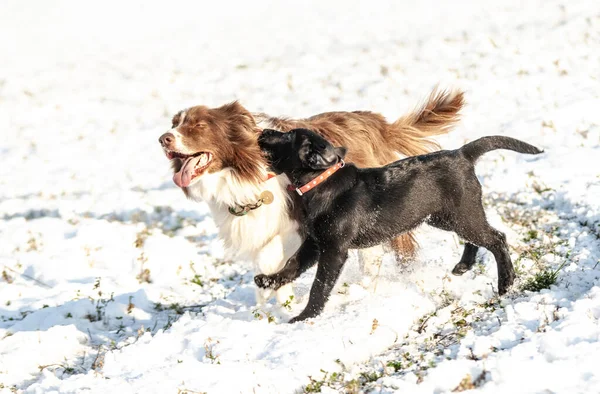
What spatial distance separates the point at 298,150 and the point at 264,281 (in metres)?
0.91

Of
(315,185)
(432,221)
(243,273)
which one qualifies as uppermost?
(315,185)

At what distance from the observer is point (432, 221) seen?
15.2ft

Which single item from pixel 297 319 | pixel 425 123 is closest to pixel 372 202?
pixel 297 319

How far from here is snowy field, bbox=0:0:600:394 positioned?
3535 millimetres

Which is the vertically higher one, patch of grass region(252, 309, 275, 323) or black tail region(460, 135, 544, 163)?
black tail region(460, 135, 544, 163)

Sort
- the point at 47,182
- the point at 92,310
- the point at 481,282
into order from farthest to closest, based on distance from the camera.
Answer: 1. the point at 47,182
2. the point at 92,310
3. the point at 481,282

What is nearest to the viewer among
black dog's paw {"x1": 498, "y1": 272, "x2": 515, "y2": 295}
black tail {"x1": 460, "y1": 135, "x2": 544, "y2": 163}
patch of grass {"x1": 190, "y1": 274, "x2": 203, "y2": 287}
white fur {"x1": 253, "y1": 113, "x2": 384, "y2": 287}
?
black dog's paw {"x1": 498, "y1": 272, "x2": 515, "y2": 295}

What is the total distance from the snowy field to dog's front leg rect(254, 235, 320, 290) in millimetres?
199

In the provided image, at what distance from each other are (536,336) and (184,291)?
Result: 3359mm

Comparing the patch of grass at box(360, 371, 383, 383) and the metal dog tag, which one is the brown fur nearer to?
the metal dog tag

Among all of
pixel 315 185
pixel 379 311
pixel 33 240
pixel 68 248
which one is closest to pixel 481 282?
pixel 379 311

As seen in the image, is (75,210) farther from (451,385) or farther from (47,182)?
(451,385)

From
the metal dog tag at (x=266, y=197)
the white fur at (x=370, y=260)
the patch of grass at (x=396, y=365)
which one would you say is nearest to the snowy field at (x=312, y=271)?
the patch of grass at (x=396, y=365)

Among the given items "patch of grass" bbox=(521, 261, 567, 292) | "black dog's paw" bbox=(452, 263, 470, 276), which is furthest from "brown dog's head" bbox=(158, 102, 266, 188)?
"patch of grass" bbox=(521, 261, 567, 292)
